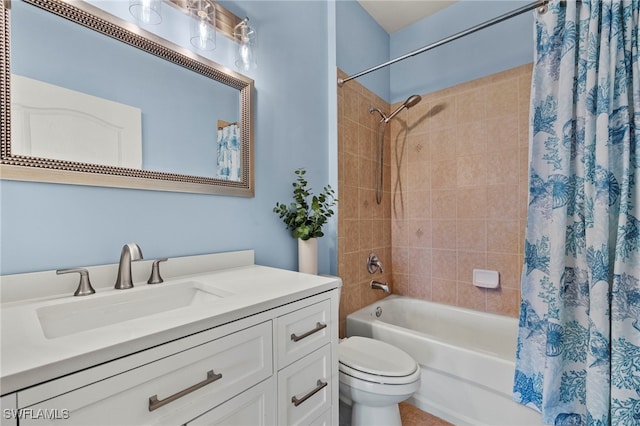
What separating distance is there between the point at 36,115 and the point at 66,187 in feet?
0.72

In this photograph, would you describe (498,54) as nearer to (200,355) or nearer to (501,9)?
(501,9)

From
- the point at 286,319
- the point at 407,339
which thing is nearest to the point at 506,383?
the point at 407,339

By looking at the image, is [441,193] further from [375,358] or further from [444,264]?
[375,358]

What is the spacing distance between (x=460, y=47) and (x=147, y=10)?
210cm

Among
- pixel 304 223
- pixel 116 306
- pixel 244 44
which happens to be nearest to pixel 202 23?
pixel 244 44

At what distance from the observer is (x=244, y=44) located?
1390 millimetres

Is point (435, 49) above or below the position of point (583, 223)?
above

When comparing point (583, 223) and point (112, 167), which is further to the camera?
point (583, 223)

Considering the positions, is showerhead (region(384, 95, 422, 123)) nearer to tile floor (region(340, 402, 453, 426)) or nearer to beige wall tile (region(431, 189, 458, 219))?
beige wall tile (region(431, 189, 458, 219))

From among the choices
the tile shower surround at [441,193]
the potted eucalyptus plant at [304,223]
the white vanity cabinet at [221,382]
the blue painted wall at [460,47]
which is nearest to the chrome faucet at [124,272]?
the white vanity cabinet at [221,382]

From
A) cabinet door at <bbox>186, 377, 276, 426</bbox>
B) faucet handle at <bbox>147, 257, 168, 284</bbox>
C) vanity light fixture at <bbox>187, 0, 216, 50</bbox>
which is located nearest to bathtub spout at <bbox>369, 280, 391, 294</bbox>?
cabinet door at <bbox>186, 377, 276, 426</bbox>

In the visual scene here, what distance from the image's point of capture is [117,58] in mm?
1008

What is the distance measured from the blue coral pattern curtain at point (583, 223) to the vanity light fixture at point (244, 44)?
56.1 inches

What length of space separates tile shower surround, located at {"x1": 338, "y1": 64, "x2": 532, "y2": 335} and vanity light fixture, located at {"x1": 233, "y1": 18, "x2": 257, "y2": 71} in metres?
0.72
